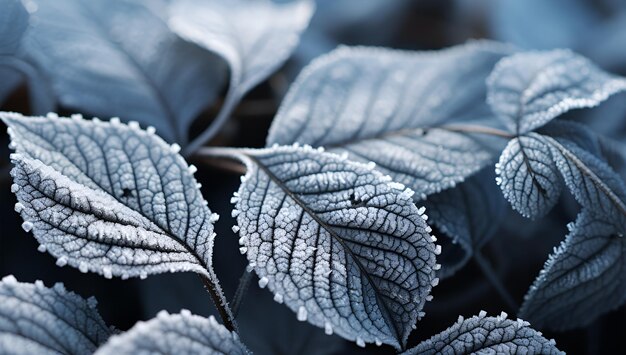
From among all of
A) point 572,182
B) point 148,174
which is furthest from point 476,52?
point 148,174

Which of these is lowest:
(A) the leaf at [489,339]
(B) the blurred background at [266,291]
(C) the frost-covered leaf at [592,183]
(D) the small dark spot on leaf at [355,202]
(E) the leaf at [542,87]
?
(B) the blurred background at [266,291]

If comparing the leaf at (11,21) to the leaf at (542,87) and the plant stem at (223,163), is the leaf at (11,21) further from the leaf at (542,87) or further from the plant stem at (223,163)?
the leaf at (542,87)

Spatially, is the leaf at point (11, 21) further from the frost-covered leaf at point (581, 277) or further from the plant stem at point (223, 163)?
the frost-covered leaf at point (581, 277)

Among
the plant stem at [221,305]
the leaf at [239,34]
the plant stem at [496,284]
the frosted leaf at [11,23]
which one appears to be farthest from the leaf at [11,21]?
the plant stem at [496,284]

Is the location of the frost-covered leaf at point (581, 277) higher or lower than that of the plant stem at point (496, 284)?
higher

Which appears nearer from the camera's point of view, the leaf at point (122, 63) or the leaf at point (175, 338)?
the leaf at point (175, 338)
